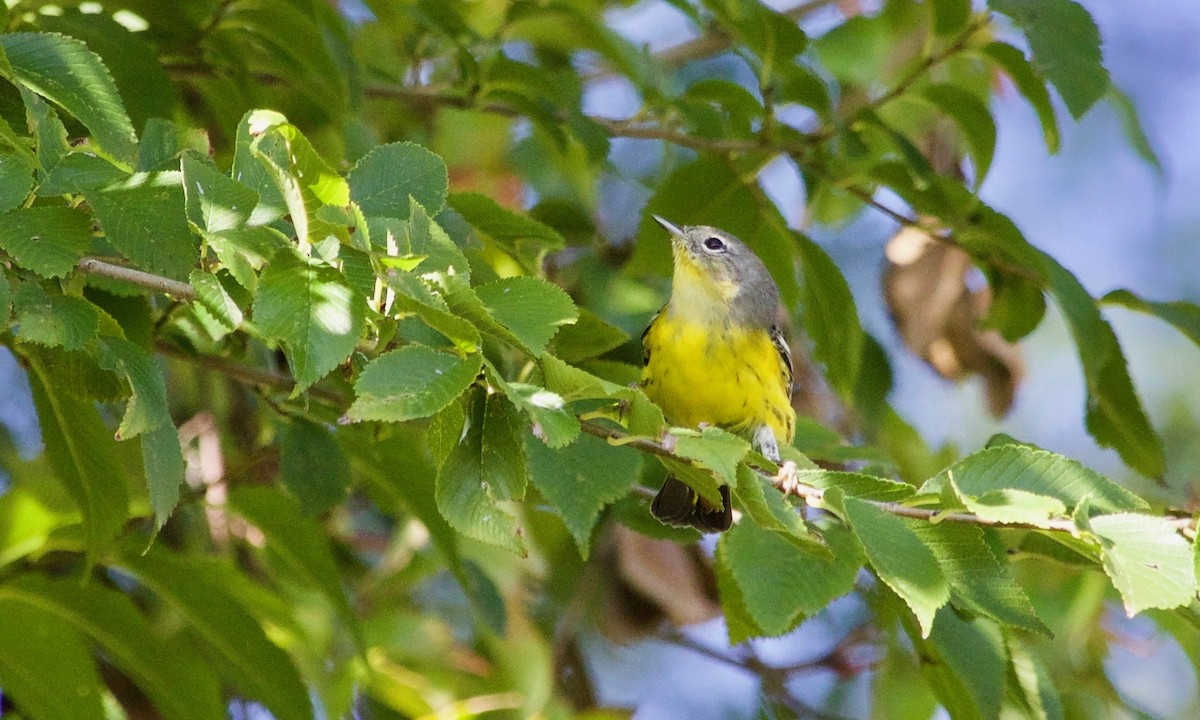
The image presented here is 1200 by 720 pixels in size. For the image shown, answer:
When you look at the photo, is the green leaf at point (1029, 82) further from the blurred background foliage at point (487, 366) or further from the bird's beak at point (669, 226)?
the bird's beak at point (669, 226)

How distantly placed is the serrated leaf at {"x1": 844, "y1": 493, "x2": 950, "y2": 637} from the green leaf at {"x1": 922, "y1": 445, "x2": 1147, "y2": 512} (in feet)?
0.33

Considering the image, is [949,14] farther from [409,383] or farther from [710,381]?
[409,383]

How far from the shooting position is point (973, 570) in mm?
2314

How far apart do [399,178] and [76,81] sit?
23.5 inches

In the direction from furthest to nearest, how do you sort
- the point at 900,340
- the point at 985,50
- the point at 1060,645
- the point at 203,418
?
the point at 900,340 < the point at 203,418 < the point at 1060,645 < the point at 985,50

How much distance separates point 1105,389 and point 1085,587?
98 cm

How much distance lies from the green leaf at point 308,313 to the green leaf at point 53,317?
0.38 metres

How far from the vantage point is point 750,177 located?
3.89 metres

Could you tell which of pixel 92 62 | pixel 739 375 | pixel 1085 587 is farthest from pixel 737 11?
pixel 1085 587

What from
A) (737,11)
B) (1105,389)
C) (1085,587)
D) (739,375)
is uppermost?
(737,11)

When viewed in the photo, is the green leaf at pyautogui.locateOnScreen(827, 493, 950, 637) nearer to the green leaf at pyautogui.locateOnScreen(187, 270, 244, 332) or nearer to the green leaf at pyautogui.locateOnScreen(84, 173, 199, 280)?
the green leaf at pyautogui.locateOnScreen(187, 270, 244, 332)

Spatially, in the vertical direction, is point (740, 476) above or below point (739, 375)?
above

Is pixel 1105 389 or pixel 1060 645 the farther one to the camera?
pixel 1060 645

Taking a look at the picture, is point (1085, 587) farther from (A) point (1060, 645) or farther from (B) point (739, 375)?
(B) point (739, 375)
